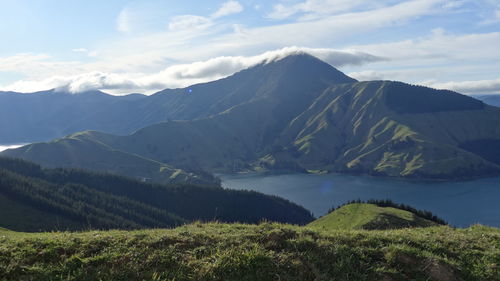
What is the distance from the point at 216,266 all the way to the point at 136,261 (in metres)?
3.10

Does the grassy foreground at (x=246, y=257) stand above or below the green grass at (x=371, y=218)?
above

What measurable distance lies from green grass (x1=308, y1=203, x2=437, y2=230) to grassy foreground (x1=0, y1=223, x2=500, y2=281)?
212ft

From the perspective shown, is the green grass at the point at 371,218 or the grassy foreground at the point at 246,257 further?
the green grass at the point at 371,218

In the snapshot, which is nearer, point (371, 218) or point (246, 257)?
point (246, 257)

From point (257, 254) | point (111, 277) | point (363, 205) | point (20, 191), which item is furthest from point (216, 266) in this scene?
point (20, 191)

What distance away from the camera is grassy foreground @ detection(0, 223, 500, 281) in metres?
13.1

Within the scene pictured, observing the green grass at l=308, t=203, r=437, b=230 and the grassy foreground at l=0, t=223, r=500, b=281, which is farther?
the green grass at l=308, t=203, r=437, b=230

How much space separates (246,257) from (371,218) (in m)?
87.8

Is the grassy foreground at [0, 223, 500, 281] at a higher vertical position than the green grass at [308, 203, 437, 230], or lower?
higher

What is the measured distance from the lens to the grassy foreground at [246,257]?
1309cm

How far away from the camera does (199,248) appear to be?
583 inches

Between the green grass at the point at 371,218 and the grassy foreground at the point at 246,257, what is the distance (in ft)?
212

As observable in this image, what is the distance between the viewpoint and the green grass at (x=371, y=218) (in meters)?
83.2

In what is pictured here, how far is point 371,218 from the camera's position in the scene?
94125 millimetres
